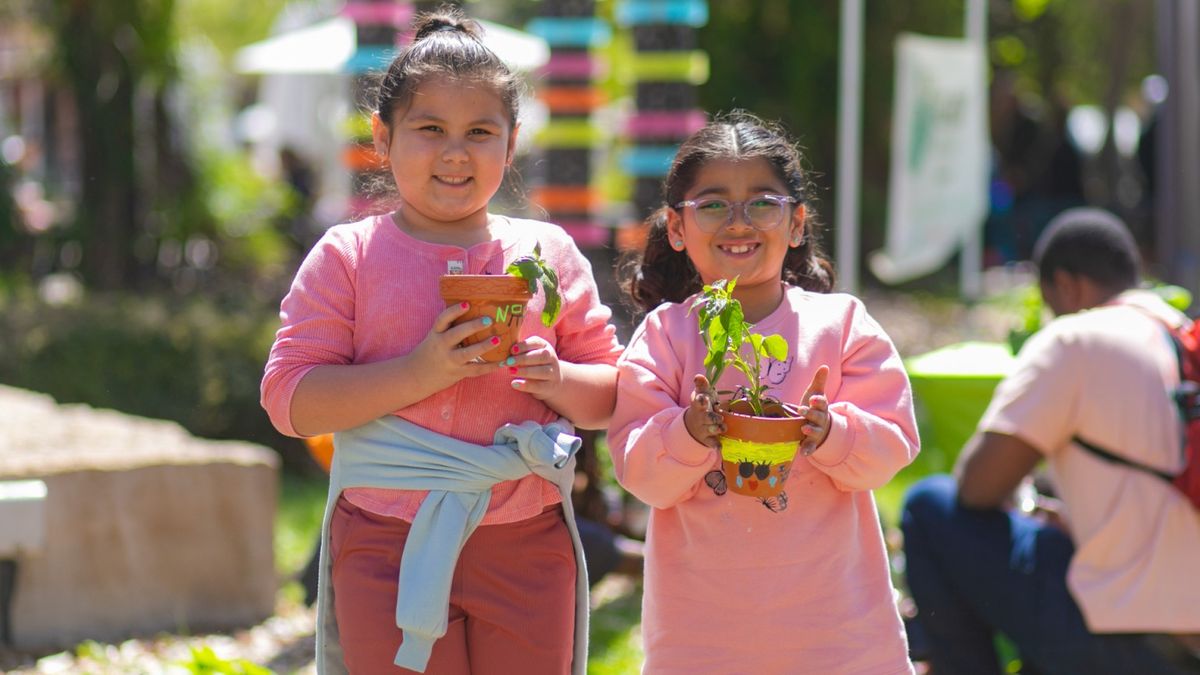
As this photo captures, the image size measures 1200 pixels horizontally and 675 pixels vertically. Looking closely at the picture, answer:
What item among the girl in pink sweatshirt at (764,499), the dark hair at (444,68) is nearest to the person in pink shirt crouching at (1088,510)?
the girl in pink sweatshirt at (764,499)

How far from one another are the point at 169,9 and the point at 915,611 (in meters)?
8.17

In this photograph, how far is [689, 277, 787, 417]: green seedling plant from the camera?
2.38m

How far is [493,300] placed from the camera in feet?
7.75

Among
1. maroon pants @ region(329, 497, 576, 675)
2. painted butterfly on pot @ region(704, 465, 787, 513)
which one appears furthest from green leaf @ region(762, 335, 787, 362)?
maroon pants @ region(329, 497, 576, 675)

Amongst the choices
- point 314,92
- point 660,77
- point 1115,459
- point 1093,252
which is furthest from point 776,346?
point 314,92

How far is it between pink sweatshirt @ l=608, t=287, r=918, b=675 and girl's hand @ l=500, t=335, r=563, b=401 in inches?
5.9

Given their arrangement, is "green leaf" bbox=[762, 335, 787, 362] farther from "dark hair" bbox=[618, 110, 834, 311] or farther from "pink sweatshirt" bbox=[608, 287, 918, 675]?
"dark hair" bbox=[618, 110, 834, 311]

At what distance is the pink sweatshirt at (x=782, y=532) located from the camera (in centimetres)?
255

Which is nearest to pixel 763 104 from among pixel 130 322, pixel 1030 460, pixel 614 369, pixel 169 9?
pixel 169 9

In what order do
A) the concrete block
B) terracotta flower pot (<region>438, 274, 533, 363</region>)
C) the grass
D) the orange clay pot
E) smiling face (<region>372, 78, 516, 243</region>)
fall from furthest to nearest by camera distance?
the grass < the concrete block < the orange clay pot < smiling face (<region>372, 78, 516, 243</region>) < terracotta flower pot (<region>438, 274, 533, 363</region>)

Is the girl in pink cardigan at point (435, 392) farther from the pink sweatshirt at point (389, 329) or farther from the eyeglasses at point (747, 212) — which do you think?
the eyeglasses at point (747, 212)

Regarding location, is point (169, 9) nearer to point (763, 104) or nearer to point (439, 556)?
point (763, 104)

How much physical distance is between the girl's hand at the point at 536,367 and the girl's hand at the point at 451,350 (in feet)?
0.18

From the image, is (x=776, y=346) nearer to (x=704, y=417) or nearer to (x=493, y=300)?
(x=704, y=417)
